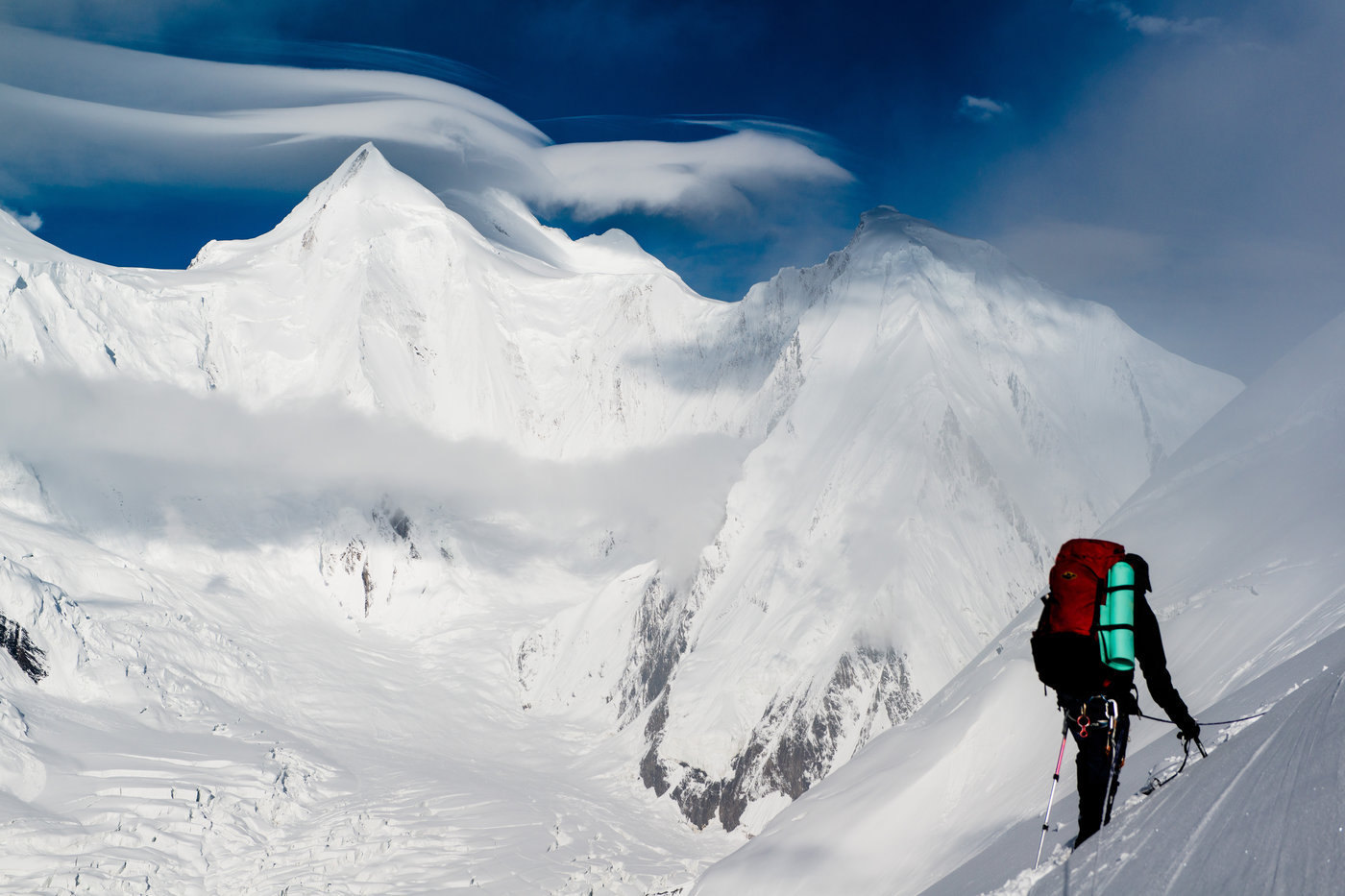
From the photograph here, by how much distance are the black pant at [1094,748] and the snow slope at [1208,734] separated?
38 cm

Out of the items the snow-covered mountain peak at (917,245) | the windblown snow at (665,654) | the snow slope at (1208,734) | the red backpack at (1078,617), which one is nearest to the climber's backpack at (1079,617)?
the red backpack at (1078,617)

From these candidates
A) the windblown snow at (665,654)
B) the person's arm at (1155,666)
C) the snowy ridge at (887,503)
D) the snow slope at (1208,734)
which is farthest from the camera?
the snowy ridge at (887,503)

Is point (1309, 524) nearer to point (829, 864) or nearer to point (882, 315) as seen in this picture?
point (829, 864)

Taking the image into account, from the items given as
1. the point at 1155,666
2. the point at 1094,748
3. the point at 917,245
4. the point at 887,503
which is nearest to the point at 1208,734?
the point at 1094,748

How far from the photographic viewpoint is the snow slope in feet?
27.4

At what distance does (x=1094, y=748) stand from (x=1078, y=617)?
4.71 ft

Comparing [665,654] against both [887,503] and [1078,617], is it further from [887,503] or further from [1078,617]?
[1078,617]

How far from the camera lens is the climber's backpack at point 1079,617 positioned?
33.5ft

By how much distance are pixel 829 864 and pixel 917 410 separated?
125916mm

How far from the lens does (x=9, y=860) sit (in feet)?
378

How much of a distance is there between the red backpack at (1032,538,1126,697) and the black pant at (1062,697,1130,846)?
0.23 m

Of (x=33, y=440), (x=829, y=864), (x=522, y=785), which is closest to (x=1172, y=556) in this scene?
(x=829, y=864)

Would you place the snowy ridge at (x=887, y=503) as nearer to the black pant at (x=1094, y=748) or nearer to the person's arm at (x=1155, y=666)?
the black pant at (x=1094, y=748)

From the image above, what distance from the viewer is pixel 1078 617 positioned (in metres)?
10.3
